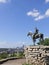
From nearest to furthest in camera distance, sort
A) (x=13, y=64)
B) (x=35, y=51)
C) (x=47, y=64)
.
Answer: (x=47, y=64)
(x=35, y=51)
(x=13, y=64)

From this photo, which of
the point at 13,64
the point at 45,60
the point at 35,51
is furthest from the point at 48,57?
the point at 13,64

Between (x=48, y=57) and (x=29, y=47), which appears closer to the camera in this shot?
(x=48, y=57)

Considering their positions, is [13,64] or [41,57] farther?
[13,64]

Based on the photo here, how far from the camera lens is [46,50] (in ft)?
60.2

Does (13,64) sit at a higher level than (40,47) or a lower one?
lower

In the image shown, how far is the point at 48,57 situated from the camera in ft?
58.4

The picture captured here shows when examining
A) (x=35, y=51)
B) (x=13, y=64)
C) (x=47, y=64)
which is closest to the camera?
(x=47, y=64)

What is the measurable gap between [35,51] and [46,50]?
992 mm

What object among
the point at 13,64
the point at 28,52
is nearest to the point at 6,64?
the point at 13,64

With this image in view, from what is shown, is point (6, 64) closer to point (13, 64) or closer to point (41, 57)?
point (13, 64)

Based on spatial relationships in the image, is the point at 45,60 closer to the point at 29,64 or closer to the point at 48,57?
the point at 48,57

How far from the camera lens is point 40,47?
61.3 feet

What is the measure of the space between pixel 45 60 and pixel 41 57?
0.50m

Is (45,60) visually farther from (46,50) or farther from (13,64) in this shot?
(13,64)
